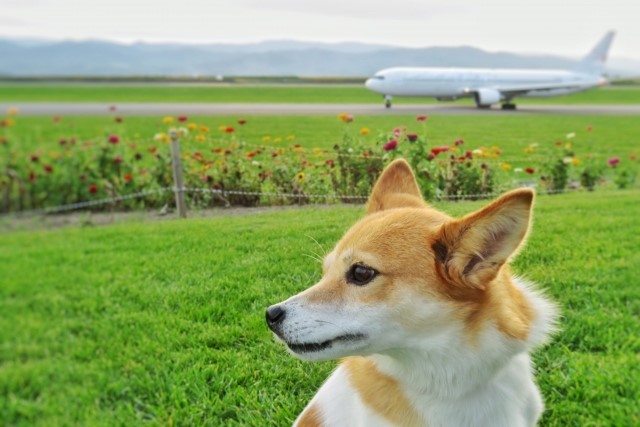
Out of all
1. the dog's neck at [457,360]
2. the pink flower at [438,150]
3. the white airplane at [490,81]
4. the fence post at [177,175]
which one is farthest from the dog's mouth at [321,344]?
the white airplane at [490,81]

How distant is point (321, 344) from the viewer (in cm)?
134

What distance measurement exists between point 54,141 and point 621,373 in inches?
85.2

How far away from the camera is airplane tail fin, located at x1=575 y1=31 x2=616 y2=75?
121 inches

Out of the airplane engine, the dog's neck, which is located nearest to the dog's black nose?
the dog's neck

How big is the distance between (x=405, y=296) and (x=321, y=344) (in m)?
0.26

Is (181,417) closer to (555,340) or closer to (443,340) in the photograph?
A: (443,340)

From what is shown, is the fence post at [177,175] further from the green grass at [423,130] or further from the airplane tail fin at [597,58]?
the airplane tail fin at [597,58]

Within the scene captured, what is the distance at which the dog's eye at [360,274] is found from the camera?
4.48 feet

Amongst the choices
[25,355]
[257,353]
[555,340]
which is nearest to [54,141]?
[25,355]

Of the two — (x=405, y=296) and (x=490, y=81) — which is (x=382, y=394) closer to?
(x=405, y=296)

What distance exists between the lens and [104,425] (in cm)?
152

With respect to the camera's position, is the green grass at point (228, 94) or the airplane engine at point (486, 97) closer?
the green grass at point (228, 94)

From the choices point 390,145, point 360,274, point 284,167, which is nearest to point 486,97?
point 390,145

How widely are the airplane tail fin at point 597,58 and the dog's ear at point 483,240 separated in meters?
2.47
